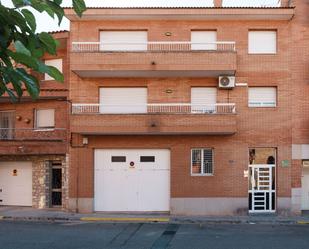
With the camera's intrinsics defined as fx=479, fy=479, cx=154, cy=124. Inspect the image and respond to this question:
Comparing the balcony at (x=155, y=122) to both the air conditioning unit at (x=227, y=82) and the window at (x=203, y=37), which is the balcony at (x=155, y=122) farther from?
the window at (x=203, y=37)

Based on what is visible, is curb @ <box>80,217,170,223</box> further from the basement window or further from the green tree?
the green tree

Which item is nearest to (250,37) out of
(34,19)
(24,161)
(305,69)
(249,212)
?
(305,69)

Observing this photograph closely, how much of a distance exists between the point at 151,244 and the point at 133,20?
11.8 m

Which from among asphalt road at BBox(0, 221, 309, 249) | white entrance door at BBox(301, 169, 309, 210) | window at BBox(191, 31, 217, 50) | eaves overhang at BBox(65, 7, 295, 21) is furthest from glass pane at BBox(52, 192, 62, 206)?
white entrance door at BBox(301, 169, 309, 210)

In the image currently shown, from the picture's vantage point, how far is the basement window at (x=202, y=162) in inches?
874

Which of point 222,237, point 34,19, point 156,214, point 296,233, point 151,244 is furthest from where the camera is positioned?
point 156,214

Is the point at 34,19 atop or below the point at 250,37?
below

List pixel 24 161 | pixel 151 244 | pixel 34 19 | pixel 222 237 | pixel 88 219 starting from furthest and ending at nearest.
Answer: pixel 24 161
pixel 88 219
pixel 222 237
pixel 151 244
pixel 34 19

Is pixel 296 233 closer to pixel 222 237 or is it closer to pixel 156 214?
pixel 222 237

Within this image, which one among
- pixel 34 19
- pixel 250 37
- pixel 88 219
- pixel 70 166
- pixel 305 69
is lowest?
pixel 88 219

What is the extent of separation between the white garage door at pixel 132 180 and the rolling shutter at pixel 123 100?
2.01 m

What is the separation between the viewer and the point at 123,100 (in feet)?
72.8

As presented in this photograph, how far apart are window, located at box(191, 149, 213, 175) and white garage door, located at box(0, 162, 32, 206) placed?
337 inches

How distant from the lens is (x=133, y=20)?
876 inches
